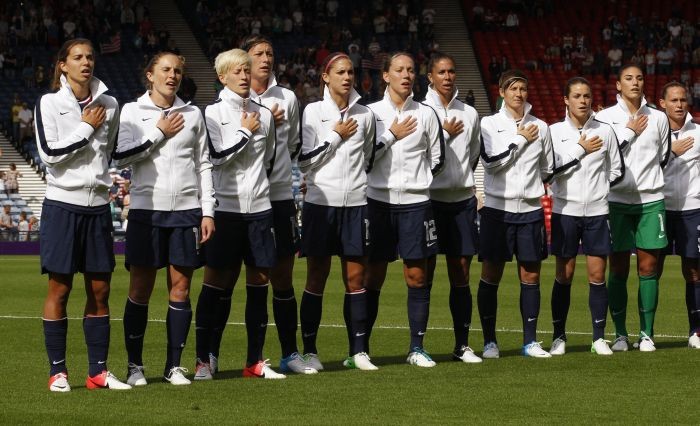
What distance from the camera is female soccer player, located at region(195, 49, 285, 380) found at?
9406 mm

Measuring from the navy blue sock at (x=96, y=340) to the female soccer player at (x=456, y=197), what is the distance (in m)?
2.82

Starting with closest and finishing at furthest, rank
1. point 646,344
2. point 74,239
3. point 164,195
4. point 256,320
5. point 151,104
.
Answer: point 74,239
point 164,195
point 151,104
point 256,320
point 646,344

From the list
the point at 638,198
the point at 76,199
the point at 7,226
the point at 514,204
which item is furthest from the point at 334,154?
the point at 7,226

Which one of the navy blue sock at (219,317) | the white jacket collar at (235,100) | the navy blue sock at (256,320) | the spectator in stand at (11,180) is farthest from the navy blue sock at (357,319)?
the spectator in stand at (11,180)

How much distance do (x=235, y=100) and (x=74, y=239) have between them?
1.56 meters

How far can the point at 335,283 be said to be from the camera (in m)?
21.4

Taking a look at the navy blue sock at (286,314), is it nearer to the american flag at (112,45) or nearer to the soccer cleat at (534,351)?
the soccer cleat at (534,351)

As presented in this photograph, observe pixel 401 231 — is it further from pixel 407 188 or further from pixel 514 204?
pixel 514 204

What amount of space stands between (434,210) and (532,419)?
322cm

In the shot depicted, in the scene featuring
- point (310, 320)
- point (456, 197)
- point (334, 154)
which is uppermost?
point (334, 154)

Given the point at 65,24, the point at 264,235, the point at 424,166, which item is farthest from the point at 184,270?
the point at 65,24

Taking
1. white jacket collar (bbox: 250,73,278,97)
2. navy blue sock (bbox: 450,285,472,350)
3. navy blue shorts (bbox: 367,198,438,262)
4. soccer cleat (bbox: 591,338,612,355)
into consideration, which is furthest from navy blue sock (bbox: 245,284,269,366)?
soccer cleat (bbox: 591,338,612,355)

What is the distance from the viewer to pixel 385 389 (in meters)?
8.94

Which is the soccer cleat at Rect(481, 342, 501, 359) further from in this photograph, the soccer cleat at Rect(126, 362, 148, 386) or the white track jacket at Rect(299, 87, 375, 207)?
the soccer cleat at Rect(126, 362, 148, 386)
